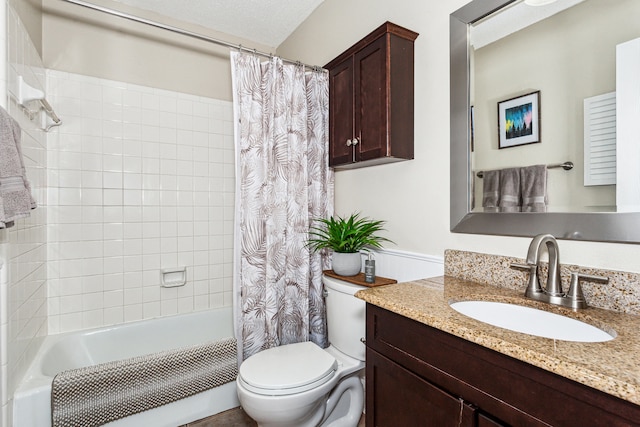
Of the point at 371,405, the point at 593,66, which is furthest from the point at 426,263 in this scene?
the point at 593,66

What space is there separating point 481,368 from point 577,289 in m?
0.45

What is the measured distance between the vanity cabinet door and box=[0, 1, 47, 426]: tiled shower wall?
4.69 feet

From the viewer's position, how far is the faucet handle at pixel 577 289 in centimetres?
97

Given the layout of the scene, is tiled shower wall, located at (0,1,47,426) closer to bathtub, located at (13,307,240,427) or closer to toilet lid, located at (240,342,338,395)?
bathtub, located at (13,307,240,427)

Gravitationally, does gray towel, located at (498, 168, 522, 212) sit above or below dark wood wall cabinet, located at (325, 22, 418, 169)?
below

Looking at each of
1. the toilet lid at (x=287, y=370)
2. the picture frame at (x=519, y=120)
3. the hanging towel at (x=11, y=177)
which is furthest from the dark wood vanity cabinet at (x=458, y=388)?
the hanging towel at (x=11, y=177)

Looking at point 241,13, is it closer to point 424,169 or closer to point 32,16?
point 32,16

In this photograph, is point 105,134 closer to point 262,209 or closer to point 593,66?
point 262,209

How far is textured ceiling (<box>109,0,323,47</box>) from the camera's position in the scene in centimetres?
230

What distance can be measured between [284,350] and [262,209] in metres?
0.75

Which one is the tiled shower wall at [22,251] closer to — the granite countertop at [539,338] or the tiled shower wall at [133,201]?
the tiled shower wall at [133,201]

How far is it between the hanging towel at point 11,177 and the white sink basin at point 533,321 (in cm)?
151

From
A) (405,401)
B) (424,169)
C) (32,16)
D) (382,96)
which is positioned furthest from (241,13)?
(405,401)

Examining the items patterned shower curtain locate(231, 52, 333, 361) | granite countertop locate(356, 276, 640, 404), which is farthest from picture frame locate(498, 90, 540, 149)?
patterned shower curtain locate(231, 52, 333, 361)
